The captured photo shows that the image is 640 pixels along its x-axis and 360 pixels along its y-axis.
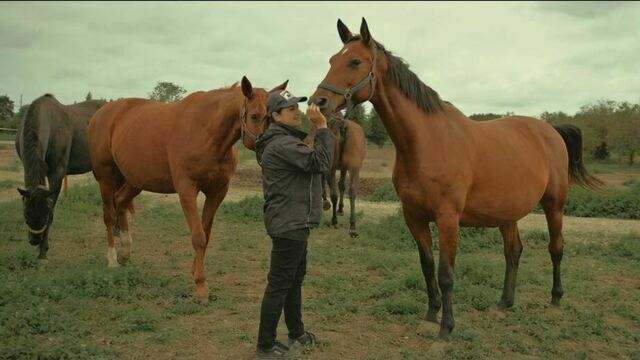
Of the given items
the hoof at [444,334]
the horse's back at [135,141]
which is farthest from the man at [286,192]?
the horse's back at [135,141]

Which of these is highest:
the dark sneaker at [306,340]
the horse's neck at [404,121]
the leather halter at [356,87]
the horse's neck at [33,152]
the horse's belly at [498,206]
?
the leather halter at [356,87]

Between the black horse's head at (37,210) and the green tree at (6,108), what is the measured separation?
5294 cm

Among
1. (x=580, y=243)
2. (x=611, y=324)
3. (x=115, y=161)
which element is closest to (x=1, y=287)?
(x=115, y=161)

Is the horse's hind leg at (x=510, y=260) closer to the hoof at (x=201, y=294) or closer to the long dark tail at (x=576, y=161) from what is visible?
the long dark tail at (x=576, y=161)

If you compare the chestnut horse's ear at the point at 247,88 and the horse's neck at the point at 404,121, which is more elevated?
the chestnut horse's ear at the point at 247,88

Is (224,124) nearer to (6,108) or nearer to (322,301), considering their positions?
(322,301)

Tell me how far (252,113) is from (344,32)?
48.5 inches

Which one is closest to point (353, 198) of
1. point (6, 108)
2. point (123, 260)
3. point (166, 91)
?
point (123, 260)

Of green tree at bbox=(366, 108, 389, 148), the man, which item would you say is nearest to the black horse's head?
the man

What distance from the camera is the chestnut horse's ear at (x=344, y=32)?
14.3 feet

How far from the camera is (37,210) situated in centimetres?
678

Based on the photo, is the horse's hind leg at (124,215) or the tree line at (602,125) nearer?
the horse's hind leg at (124,215)

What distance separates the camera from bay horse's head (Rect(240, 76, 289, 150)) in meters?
4.97

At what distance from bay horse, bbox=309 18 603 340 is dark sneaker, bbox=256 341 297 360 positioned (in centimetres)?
141
